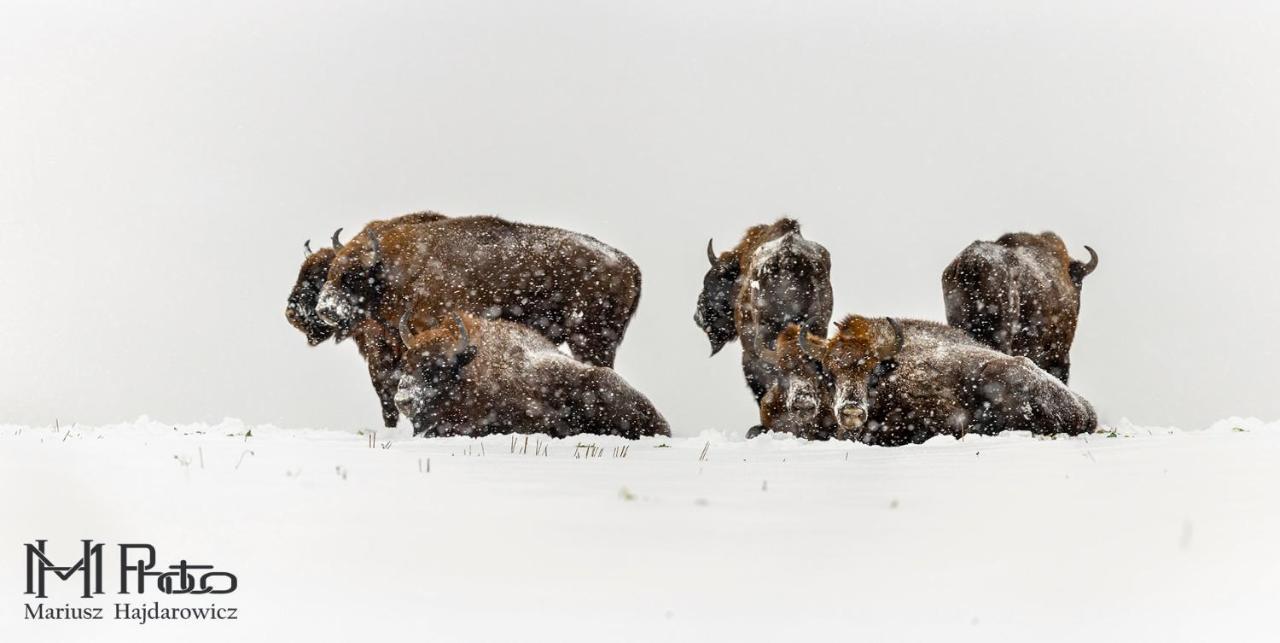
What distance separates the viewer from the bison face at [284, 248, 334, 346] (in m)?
14.2

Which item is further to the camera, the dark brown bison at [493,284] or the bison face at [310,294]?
the bison face at [310,294]

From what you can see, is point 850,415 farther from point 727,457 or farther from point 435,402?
point 435,402

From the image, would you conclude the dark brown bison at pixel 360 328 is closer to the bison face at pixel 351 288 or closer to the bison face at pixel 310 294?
the bison face at pixel 310 294

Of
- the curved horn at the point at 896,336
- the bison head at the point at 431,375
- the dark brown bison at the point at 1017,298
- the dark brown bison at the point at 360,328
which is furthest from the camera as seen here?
the dark brown bison at the point at 360,328

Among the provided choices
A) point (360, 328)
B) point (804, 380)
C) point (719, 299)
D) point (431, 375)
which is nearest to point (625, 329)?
point (719, 299)

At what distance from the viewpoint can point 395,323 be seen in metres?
13.3

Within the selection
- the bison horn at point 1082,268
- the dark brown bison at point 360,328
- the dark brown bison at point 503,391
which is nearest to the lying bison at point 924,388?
the dark brown bison at point 503,391

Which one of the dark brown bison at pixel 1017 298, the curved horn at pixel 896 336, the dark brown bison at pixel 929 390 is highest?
the dark brown bison at pixel 1017 298

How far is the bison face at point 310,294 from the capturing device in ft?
46.5

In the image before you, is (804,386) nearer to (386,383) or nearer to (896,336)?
(896,336)

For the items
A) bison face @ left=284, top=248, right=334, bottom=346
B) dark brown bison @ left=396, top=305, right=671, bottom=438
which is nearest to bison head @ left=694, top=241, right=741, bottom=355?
dark brown bison @ left=396, top=305, right=671, bottom=438

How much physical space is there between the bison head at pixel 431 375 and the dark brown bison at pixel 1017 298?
5036mm

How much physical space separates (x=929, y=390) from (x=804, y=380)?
3.26ft

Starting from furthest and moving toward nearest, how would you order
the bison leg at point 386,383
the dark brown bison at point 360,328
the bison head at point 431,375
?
the dark brown bison at point 360,328 < the bison leg at point 386,383 < the bison head at point 431,375
